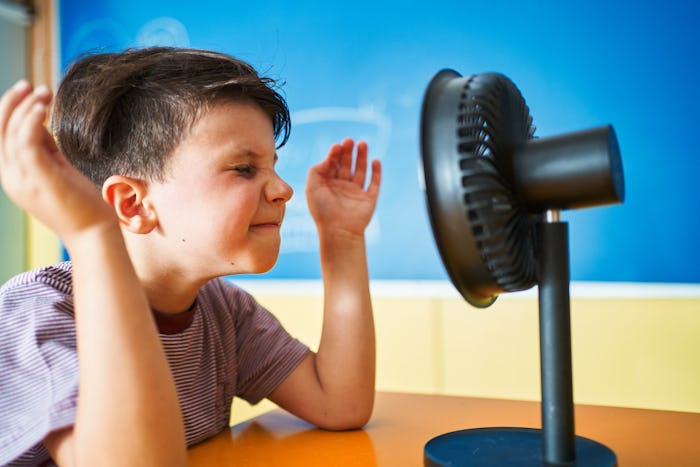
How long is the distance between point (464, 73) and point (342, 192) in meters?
1.05

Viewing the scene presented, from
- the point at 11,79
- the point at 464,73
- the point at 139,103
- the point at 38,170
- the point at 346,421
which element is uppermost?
the point at 11,79

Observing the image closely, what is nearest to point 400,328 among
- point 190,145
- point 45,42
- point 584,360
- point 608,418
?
point 584,360

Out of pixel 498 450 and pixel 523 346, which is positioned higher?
pixel 498 450

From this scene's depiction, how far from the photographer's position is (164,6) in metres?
2.49

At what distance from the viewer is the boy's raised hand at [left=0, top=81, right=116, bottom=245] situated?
537 millimetres

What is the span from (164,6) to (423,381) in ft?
5.63

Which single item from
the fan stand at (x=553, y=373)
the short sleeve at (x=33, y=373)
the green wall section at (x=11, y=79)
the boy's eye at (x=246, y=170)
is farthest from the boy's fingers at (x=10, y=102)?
the green wall section at (x=11, y=79)

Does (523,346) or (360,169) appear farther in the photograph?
(523,346)

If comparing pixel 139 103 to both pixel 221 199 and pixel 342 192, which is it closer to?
pixel 221 199

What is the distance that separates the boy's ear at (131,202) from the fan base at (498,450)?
1.49ft

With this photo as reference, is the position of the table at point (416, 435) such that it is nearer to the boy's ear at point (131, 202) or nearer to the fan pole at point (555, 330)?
the fan pole at point (555, 330)

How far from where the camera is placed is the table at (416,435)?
706mm

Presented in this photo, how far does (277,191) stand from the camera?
2.76 ft

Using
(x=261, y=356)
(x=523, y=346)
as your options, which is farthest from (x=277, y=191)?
(x=523, y=346)
